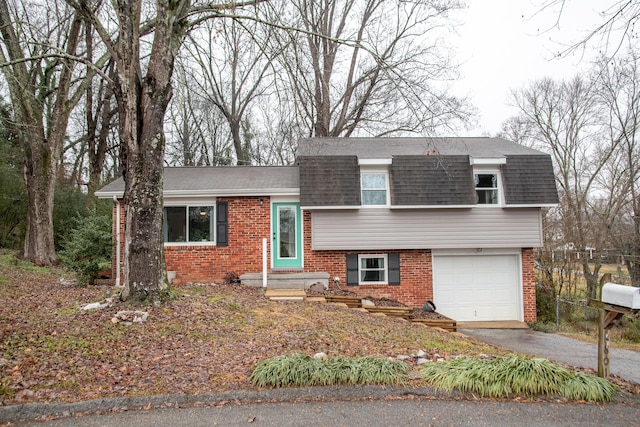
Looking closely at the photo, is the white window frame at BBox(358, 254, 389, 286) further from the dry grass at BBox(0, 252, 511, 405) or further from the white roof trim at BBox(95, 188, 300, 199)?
the dry grass at BBox(0, 252, 511, 405)

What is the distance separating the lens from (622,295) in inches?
178

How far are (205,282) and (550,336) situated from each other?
937 cm

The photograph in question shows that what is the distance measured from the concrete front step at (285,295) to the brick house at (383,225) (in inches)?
46.9

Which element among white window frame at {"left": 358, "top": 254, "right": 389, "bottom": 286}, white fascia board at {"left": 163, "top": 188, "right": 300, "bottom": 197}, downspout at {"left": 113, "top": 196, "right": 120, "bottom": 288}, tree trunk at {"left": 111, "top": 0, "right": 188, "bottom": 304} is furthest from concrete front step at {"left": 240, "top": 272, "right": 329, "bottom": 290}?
tree trunk at {"left": 111, "top": 0, "right": 188, "bottom": 304}

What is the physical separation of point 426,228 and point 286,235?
4.12 meters

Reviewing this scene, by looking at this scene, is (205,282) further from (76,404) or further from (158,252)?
(76,404)

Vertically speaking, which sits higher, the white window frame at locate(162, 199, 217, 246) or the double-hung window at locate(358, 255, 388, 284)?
the white window frame at locate(162, 199, 217, 246)

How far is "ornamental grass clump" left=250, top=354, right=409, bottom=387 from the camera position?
4473 millimetres

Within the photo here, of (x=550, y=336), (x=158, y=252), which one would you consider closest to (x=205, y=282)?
(x=158, y=252)

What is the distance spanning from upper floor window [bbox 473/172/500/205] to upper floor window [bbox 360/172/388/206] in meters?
2.73

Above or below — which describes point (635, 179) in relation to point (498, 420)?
above

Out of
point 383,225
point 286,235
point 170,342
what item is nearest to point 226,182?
point 286,235

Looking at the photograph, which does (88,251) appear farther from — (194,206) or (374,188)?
(374,188)

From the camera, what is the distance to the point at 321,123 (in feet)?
62.9
